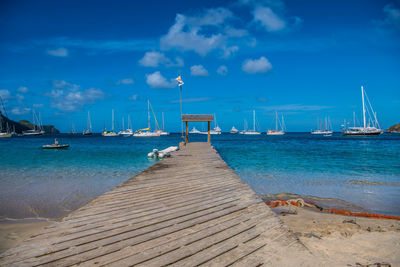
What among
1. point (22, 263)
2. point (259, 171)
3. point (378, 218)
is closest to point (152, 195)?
point (22, 263)

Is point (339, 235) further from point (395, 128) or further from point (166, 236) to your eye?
point (395, 128)

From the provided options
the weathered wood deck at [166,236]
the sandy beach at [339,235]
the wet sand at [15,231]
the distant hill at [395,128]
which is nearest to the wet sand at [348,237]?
the sandy beach at [339,235]

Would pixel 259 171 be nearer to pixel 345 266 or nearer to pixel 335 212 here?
pixel 335 212

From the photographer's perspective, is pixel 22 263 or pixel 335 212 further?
pixel 335 212

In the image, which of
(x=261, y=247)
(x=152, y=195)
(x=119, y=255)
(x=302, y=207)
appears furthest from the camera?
(x=302, y=207)

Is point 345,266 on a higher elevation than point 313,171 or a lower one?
higher

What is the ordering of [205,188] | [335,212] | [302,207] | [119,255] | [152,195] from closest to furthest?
[119,255] < [152,195] < [205,188] < [335,212] < [302,207]

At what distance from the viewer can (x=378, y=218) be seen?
625 cm

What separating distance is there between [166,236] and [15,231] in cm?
508

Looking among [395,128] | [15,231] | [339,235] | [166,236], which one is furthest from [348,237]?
[395,128]

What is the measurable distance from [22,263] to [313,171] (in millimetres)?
15275

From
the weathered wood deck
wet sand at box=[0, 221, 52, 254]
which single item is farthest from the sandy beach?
the weathered wood deck

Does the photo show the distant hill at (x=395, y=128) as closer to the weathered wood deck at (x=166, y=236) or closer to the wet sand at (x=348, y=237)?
the wet sand at (x=348, y=237)

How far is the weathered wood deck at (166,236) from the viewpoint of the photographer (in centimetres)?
266
